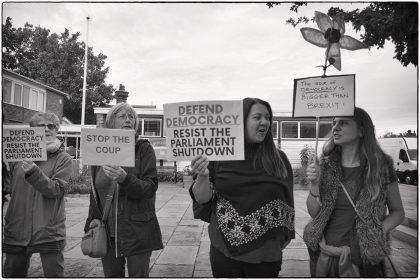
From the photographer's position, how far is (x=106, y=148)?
2.62m

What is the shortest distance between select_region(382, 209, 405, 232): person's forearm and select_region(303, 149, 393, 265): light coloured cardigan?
0.10ft

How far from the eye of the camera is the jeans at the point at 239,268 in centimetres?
234

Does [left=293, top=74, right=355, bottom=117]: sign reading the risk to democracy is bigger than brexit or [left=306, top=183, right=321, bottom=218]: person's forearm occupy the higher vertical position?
[left=293, top=74, right=355, bottom=117]: sign reading the risk to democracy is bigger than brexit

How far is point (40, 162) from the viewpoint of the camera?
10.2ft

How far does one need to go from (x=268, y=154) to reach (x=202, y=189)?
0.50 m

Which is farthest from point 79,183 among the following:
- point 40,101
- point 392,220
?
point 40,101

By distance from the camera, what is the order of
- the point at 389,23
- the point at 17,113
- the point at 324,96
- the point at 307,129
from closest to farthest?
the point at 324,96 → the point at 389,23 → the point at 307,129 → the point at 17,113

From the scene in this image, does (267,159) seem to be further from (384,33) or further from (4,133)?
(384,33)

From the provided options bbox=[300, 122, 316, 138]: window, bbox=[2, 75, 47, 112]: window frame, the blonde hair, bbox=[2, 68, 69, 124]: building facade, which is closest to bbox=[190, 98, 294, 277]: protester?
the blonde hair

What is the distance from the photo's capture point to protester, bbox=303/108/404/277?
237 cm

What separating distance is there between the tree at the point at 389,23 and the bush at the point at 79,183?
9.60m

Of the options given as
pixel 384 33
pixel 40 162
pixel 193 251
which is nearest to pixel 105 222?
pixel 40 162

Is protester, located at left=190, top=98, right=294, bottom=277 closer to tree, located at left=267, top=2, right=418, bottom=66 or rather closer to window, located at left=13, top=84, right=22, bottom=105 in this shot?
tree, located at left=267, top=2, right=418, bottom=66

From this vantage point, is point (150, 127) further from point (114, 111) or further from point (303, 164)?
point (114, 111)
